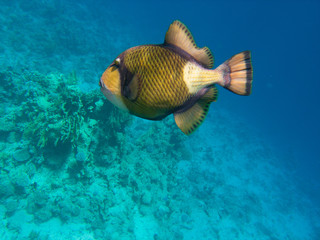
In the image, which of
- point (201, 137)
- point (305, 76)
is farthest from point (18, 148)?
point (305, 76)

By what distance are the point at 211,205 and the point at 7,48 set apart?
50.2 ft

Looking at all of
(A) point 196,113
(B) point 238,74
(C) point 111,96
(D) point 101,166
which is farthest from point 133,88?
(D) point 101,166

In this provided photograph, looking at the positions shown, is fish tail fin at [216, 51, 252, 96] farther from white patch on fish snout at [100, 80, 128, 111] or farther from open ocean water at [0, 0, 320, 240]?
open ocean water at [0, 0, 320, 240]

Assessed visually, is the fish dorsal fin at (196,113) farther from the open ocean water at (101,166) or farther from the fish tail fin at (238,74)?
the open ocean water at (101,166)

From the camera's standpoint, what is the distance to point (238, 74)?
3.12ft

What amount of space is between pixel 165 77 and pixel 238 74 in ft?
1.33

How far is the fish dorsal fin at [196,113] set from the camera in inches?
42.0

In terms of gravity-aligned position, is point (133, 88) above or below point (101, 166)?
above

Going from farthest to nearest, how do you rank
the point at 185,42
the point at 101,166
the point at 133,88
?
the point at 101,166 → the point at 185,42 → the point at 133,88

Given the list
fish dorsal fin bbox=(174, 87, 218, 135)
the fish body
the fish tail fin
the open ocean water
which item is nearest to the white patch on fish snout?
the fish body

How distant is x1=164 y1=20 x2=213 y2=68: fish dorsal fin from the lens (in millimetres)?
1015

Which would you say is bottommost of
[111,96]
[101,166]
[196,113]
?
[101,166]

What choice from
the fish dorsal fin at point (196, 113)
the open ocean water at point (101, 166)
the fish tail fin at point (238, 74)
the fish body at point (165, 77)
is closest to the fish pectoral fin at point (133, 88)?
the fish body at point (165, 77)

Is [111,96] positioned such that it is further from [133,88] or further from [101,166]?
[101,166]
